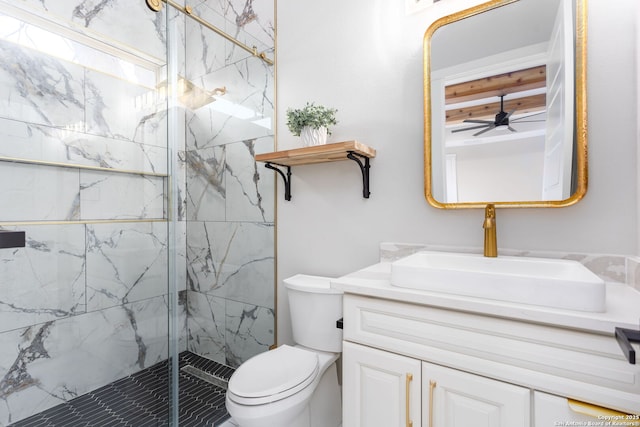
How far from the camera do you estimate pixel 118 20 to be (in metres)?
1.67

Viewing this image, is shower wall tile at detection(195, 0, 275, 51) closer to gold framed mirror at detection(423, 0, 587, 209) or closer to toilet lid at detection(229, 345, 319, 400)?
gold framed mirror at detection(423, 0, 587, 209)

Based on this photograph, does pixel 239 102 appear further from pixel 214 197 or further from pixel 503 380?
pixel 503 380

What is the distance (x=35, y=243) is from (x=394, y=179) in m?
1.71

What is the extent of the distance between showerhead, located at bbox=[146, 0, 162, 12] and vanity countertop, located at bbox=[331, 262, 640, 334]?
5.26 feet

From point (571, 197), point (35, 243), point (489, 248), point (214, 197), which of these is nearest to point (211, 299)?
point (214, 197)

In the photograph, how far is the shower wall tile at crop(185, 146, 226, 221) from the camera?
201 centimetres

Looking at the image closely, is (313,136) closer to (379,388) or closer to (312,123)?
(312,123)

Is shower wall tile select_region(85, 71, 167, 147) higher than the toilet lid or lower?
higher

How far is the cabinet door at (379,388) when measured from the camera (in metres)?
1.07

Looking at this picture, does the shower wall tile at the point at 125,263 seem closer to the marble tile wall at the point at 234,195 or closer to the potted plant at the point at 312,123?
the marble tile wall at the point at 234,195

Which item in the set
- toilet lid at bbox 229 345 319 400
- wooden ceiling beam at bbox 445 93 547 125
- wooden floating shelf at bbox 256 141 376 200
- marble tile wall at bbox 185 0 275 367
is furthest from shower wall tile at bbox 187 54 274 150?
toilet lid at bbox 229 345 319 400

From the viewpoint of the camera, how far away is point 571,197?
3.95 ft

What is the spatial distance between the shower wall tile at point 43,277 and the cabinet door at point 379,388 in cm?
133

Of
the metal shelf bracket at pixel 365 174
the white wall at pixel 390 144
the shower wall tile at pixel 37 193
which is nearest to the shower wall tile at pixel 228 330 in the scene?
the white wall at pixel 390 144
